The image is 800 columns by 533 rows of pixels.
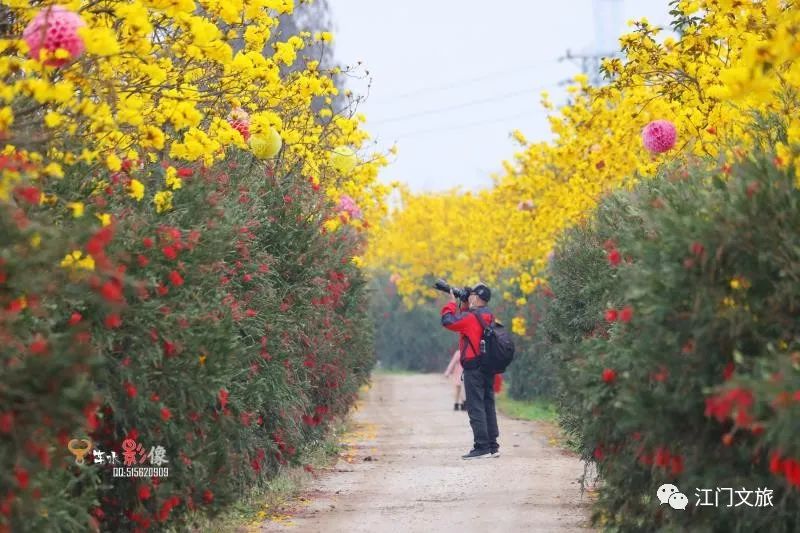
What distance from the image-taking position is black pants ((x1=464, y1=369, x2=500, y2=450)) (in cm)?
1455

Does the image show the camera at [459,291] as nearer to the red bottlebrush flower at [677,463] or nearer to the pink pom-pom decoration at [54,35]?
the red bottlebrush flower at [677,463]

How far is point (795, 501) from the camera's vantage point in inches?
235

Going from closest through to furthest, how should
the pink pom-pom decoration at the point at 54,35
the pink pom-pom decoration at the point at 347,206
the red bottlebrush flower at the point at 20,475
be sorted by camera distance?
the red bottlebrush flower at the point at 20,475
the pink pom-pom decoration at the point at 54,35
the pink pom-pom decoration at the point at 347,206

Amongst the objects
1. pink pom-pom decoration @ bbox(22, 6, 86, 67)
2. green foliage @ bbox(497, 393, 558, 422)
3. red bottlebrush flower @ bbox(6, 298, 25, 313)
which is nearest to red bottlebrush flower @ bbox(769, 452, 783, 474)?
red bottlebrush flower @ bbox(6, 298, 25, 313)

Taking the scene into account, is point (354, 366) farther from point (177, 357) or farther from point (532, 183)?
point (177, 357)

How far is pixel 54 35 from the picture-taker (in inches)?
241

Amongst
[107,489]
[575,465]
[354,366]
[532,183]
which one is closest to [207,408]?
[107,489]

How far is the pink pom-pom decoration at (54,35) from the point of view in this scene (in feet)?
20.1

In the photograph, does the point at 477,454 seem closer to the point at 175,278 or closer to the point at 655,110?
the point at 655,110

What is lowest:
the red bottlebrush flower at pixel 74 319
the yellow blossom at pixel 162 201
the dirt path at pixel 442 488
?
the dirt path at pixel 442 488

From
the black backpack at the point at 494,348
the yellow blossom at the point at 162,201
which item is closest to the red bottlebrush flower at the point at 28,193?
the yellow blossom at the point at 162,201

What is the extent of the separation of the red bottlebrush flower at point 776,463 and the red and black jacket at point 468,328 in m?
9.10

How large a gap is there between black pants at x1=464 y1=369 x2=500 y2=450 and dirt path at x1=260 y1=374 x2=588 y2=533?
0.29 metres

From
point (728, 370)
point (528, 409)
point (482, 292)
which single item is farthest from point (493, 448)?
point (528, 409)
